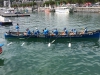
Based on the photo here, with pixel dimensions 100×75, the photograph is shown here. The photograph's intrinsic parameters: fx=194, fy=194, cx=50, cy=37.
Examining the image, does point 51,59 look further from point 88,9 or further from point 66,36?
point 88,9

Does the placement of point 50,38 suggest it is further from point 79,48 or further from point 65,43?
point 79,48

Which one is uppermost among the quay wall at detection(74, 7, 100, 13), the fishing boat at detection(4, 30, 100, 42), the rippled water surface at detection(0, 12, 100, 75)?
the quay wall at detection(74, 7, 100, 13)

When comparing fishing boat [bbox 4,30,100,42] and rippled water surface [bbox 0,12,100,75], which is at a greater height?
fishing boat [bbox 4,30,100,42]

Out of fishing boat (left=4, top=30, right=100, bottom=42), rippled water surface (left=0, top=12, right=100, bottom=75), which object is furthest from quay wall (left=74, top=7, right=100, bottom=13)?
rippled water surface (left=0, top=12, right=100, bottom=75)

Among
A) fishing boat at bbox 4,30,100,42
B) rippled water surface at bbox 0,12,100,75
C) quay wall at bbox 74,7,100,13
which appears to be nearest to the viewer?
rippled water surface at bbox 0,12,100,75

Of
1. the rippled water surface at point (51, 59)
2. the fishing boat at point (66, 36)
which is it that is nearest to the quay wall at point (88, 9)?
the fishing boat at point (66, 36)

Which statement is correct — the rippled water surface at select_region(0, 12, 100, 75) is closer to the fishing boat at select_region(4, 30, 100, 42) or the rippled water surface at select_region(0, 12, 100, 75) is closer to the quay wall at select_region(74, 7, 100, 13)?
the fishing boat at select_region(4, 30, 100, 42)

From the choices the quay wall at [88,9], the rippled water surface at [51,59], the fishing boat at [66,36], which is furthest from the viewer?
the quay wall at [88,9]

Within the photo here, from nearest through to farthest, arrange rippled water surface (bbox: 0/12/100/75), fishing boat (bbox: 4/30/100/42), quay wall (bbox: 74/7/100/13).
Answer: rippled water surface (bbox: 0/12/100/75)
fishing boat (bbox: 4/30/100/42)
quay wall (bbox: 74/7/100/13)

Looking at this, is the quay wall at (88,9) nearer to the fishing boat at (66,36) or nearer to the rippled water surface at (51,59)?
the fishing boat at (66,36)

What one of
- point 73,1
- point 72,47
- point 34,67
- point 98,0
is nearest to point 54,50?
point 72,47

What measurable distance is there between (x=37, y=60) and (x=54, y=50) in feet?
20.1

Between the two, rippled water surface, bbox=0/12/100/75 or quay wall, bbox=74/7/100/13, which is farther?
quay wall, bbox=74/7/100/13

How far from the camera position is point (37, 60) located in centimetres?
2933
